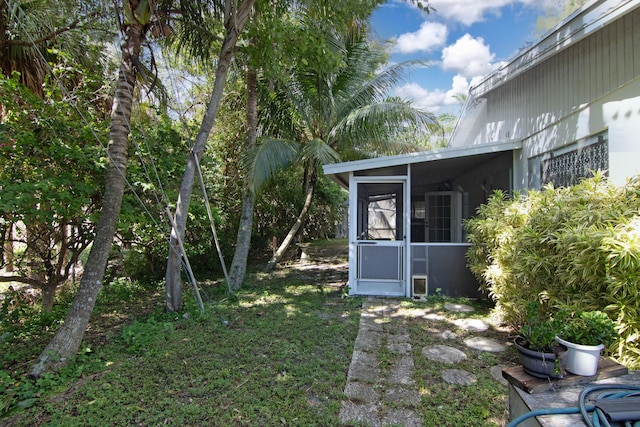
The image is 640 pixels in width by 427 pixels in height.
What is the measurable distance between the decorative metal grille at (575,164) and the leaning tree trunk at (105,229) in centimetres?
531

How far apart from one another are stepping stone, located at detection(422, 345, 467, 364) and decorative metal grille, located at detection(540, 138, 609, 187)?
2447 mm

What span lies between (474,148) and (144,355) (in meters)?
5.85

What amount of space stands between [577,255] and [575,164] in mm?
2375

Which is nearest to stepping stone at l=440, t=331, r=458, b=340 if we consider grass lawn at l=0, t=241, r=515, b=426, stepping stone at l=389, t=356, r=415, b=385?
grass lawn at l=0, t=241, r=515, b=426

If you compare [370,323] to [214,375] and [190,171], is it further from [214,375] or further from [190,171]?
[190,171]

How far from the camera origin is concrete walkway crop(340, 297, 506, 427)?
8.65 feet

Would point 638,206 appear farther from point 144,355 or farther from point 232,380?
point 144,355

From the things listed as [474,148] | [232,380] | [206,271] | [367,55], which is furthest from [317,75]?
[232,380]

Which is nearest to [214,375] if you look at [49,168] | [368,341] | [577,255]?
[368,341]

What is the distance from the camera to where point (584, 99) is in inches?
178

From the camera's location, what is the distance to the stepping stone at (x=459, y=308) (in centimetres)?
535

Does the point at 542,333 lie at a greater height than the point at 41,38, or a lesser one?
lesser

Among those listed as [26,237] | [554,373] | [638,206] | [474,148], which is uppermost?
[474,148]

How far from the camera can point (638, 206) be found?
107 inches
